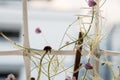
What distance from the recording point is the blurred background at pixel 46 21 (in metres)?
1.35

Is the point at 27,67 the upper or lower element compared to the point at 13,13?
lower

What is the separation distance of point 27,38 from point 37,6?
87 centimetres

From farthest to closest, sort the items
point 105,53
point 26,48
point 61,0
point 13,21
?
point 13,21 < point 61,0 < point 105,53 < point 26,48

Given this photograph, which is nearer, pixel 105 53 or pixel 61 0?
pixel 105 53

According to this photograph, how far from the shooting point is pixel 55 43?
1352mm

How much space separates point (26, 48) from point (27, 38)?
3.7 inches

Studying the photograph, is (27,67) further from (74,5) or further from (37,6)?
(37,6)

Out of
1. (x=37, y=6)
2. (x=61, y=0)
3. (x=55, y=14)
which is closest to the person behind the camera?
(x=61, y=0)

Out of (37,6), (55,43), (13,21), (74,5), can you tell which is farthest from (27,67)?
(13,21)

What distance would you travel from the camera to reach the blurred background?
1.35m

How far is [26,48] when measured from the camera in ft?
3.04

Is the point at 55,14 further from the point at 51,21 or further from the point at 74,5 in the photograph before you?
the point at 74,5

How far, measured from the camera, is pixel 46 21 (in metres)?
2.03

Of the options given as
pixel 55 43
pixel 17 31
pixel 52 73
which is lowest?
pixel 52 73
